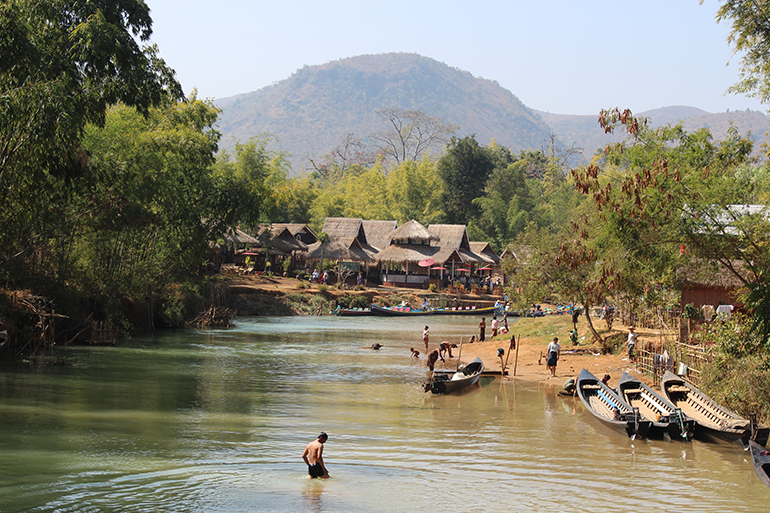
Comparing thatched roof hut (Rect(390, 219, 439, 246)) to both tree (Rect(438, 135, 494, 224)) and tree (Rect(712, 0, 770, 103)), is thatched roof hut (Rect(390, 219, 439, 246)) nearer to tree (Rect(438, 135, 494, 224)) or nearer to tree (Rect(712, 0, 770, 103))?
tree (Rect(438, 135, 494, 224))

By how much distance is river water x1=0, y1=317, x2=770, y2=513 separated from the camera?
10320mm

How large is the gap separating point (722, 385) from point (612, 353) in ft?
32.5

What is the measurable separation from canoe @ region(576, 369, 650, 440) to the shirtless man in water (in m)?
7.17

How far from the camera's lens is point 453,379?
2042 centimetres

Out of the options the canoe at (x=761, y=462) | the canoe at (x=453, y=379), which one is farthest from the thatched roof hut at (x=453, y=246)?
the canoe at (x=761, y=462)

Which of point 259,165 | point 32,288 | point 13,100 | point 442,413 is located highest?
point 259,165

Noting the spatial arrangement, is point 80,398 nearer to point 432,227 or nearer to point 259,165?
point 259,165

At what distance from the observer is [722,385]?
50.5 ft

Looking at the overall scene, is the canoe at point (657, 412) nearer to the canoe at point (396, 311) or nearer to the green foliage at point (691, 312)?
the green foliage at point (691, 312)

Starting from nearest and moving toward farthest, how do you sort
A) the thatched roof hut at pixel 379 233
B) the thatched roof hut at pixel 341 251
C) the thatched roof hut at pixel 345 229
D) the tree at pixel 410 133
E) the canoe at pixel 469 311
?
the canoe at pixel 469 311 → the thatched roof hut at pixel 341 251 → the thatched roof hut at pixel 345 229 → the thatched roof hut at pixel 379 233 → the tree at pixel 410 133

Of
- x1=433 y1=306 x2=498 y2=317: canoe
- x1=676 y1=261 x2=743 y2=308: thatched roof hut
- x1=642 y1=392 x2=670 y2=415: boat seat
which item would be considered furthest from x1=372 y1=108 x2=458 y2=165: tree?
x1=642 y1=392 x2=670 y2=415: boat seat

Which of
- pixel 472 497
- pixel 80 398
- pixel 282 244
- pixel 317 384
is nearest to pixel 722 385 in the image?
pixel 472 497

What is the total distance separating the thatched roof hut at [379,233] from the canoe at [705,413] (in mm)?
46177

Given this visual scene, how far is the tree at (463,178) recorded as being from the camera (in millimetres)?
78250
